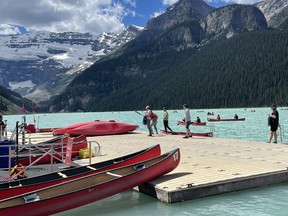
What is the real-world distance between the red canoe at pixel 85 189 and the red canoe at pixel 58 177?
82 centimetres

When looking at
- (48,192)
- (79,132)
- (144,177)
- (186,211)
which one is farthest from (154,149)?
(79,132)

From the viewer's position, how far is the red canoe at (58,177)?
10.6m

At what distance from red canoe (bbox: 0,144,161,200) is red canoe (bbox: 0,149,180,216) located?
0.82 meters

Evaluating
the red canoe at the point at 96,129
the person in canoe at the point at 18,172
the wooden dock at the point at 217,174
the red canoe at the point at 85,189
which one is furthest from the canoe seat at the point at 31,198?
the red canoe at the point at 96,129

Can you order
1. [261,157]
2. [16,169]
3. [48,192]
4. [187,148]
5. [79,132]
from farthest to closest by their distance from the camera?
[79,132], [187,148], [261,157], [16,169], [48,192]

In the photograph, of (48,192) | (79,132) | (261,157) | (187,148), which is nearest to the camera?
(48,192)

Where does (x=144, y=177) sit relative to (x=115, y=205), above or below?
above

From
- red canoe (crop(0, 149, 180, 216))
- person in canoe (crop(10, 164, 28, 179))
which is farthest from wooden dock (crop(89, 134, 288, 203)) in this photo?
person in canoe (crop(10, 164, 28, 179))

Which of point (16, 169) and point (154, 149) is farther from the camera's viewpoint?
point (154, 149)

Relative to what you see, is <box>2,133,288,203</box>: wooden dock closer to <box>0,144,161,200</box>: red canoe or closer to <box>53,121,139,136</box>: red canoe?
<box>0,144,161,200</box>: red canoe

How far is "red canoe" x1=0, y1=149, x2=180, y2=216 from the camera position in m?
9.34

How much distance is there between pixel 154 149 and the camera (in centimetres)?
1477

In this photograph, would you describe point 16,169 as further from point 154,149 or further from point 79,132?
point 79,132

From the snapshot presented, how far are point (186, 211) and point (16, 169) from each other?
6023 millimetres
